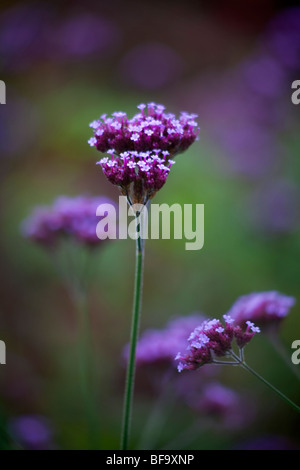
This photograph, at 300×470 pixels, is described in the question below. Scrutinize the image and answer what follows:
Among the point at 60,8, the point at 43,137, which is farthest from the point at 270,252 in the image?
the point at 60,8

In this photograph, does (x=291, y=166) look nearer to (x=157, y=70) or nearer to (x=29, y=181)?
(x=157, y=70)

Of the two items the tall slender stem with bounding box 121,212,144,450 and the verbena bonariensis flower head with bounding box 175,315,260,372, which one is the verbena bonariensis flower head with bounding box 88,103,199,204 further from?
the verbena bonariensis flower head with bounding box 175,315,260,372

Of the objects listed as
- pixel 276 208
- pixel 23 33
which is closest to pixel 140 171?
pixel 276 208

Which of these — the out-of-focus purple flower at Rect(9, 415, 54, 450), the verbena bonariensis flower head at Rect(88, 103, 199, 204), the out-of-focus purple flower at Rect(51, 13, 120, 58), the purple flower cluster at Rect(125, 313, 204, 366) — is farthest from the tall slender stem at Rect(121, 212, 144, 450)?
the out-of-focus purple flower at Rect(51, 13, 120, 58)

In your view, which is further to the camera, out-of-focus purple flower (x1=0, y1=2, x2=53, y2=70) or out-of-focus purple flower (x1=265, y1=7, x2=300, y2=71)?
out-of-focus purple flower (x1=0, y1=2, x2=53, y2=70)

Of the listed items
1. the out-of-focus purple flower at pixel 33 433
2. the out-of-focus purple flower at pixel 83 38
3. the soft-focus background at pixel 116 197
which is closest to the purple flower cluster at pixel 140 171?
the soft-focus background at pixel 116 197

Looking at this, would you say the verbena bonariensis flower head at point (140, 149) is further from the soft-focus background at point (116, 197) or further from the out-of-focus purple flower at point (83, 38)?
the out-of-focus purple flower at point (83, 38)
